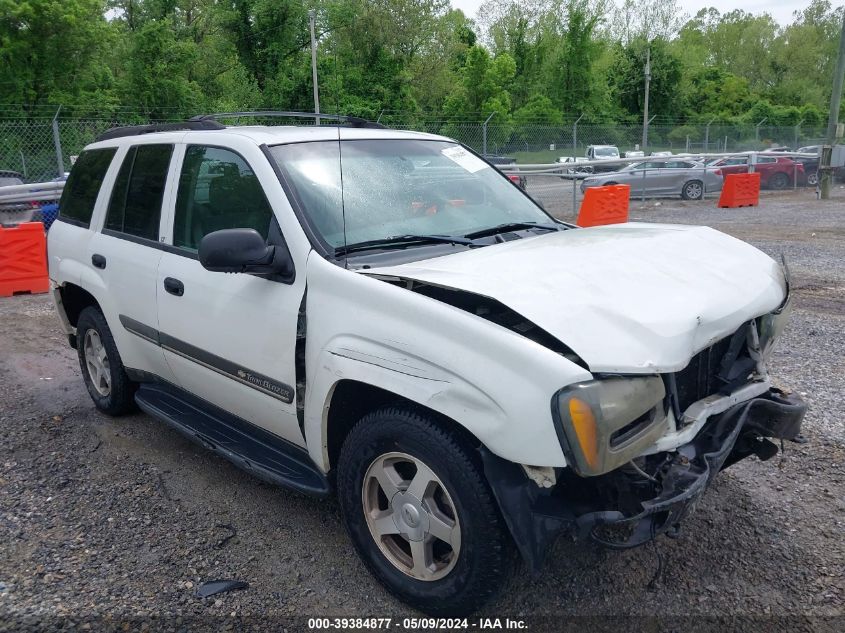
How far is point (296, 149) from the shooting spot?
12.2ft

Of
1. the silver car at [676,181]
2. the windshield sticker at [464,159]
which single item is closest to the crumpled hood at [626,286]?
the windshield sticker at [464,159]

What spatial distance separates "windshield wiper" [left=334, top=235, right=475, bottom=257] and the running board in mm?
963

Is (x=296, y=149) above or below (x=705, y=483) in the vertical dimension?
above

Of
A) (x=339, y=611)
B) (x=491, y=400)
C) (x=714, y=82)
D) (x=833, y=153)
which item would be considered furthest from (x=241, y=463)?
(x=714, y=82)

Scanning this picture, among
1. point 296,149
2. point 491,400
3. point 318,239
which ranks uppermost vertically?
point 296,149

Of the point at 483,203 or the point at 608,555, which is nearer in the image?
the point at 608,555

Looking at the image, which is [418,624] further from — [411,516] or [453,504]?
[453,504]

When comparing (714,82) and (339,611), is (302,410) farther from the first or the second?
(714,82)

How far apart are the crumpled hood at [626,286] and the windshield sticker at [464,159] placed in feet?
2.83

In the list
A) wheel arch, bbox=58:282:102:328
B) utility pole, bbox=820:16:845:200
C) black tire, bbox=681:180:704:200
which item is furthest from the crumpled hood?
utility pole, bbox=820:16:845:200

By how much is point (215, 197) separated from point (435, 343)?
1823 millimetres

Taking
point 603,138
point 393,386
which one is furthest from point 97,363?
point 603,138

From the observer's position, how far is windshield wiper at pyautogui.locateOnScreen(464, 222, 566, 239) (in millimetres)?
3771

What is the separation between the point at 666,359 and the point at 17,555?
3085 mm
